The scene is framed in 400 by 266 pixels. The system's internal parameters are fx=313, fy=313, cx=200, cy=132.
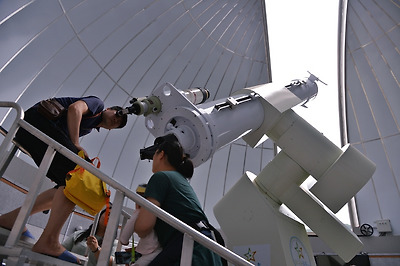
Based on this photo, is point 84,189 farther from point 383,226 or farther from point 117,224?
point 383,226

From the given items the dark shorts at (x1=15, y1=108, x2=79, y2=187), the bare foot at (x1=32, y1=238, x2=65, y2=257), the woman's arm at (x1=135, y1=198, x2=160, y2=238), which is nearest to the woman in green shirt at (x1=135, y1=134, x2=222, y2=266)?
the woman's arm at (x1=135, y1=198, x2=160, y2=238)

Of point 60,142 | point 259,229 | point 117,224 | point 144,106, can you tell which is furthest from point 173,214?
point 259,229

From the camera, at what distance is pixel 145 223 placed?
6.49 feet

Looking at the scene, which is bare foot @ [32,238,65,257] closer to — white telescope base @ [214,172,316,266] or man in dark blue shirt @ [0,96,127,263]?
man in dark blue shirt @ [0,96,127,263]

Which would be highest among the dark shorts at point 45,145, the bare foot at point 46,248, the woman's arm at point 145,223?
the dark shorts at point 45,145

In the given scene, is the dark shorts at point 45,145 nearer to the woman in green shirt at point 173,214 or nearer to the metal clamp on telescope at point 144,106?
the metal clamp on telescope at point 144,106

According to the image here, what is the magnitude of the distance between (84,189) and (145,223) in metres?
0.61

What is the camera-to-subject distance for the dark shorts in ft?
8.48

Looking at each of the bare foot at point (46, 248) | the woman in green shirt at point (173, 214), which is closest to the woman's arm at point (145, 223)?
the woman in green shirt at point (173, 214)

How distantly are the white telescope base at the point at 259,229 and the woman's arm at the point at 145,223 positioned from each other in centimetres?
244

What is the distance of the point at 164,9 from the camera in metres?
8.80

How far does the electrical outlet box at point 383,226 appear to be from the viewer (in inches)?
331

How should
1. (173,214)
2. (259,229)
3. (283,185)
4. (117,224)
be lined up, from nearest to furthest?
(117,224), (173,214), (259,229), (283,185)

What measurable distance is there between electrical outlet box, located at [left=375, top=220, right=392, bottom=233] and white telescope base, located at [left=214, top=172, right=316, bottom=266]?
520 cm
